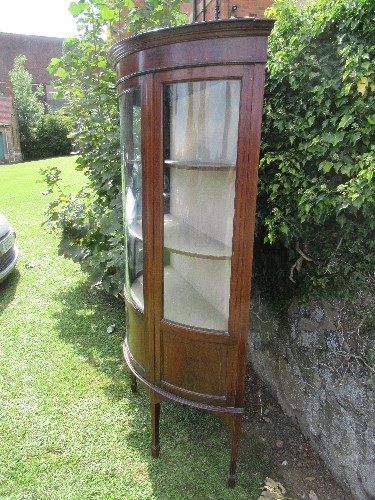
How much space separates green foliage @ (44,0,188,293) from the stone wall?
164 cm

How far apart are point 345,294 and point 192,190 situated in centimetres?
99

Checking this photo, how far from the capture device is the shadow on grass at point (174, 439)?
6.82ft

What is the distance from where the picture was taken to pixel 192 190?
1951 mm

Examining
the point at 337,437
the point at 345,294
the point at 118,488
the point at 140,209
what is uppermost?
the point at 140,209

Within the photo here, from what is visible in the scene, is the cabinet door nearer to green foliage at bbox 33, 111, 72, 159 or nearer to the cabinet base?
the cabinet base

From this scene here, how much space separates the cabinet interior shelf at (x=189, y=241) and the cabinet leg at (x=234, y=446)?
2.96 feet

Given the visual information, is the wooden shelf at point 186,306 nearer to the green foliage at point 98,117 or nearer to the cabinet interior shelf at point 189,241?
the cabinet interior shelf at point 189,241

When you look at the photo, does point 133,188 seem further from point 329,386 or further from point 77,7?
point 77,7

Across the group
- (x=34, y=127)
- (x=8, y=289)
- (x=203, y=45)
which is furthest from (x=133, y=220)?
(x=34, y=127)

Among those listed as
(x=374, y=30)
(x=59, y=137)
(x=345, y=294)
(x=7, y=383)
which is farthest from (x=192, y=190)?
(x=59, y=137)

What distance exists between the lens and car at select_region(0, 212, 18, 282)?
14.0 ft

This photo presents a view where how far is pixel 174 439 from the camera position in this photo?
238 centimetres

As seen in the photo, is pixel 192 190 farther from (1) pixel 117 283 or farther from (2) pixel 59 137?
(2) pixel 59 137

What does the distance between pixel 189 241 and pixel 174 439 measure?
1348 millimetres
